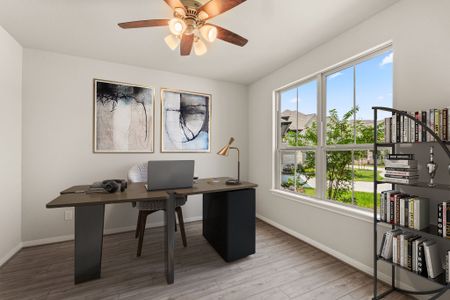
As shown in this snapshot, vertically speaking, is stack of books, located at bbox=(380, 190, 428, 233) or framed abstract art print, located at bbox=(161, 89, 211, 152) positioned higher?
framed abstract art print, located at bbox=(161, 89, 211, 152)

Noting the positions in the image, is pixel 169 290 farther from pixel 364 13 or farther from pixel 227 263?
pixel 364 13

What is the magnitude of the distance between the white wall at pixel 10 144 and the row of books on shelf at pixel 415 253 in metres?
3.70

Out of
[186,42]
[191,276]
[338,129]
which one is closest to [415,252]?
[338,129]

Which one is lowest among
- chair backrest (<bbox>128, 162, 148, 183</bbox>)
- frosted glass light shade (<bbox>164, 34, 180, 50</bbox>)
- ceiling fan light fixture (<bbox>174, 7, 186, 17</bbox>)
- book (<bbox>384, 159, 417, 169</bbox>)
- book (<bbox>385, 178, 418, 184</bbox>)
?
chair backrest (<bbox>128, 162, 148, 183</bbox>)

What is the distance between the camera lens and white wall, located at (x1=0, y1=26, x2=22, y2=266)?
2180mm

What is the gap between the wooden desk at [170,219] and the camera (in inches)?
67.8

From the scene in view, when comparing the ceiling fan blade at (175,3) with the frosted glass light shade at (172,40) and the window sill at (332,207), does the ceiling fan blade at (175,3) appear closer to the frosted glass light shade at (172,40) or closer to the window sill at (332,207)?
the frosted glass light shade at (172,40)

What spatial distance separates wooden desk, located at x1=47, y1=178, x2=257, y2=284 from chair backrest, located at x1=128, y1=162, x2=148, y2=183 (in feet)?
2.06

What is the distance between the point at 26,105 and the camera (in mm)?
2562

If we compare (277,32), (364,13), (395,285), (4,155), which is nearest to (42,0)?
(4,155)

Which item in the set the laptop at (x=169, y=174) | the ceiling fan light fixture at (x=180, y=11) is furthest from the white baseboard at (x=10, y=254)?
the ceiling fan light fixture at (x=180, y=11)

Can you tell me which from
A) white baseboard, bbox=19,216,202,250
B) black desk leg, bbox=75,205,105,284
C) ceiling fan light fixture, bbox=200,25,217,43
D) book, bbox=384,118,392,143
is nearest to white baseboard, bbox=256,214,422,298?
book, bbox=384,118,392,143

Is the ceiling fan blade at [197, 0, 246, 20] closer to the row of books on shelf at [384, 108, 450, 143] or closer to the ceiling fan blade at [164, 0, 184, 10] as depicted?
the ceiling fan blade at [164, 0, 184, 10]

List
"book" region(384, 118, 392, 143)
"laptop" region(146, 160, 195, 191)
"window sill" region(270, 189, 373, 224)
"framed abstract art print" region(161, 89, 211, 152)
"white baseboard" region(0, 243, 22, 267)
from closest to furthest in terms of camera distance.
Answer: "book" region(384, 118, 392, 143) → "laptop" region(146, 160, 195, 191) → "window sill" region(270, 189, 373, 224) → "white baseboard" region(0, 243, 22, 267) → "framed abstract art print" region(161, 89, 211, 152)
